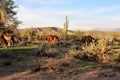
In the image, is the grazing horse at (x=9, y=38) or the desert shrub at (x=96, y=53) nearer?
the desert shrub at (x=96, y=53)

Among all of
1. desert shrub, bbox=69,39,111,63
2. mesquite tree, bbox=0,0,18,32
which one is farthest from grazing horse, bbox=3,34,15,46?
desert shrub, bbox=69,39,111,63

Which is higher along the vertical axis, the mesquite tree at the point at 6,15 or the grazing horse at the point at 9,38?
the mesquite tree at the point at 6,15

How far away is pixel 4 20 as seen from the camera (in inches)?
1254

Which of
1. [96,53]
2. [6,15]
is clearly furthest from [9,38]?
[96,53]

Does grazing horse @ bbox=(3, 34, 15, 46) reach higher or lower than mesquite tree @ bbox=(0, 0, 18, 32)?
lower

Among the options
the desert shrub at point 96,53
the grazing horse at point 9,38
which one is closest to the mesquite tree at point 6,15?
the grazing horse at point 9,38

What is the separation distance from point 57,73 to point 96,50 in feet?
16.0

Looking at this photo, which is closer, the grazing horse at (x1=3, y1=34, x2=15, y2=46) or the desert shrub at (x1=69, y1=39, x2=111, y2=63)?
the desert shrub at (x1=69, y1=39, x2=111, y2=63)

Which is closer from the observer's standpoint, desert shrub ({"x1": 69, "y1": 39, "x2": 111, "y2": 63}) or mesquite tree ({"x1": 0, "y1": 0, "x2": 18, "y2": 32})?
desert shrub ({"x1": 69, "y1": 39, "x2": 111, "y2": 63})

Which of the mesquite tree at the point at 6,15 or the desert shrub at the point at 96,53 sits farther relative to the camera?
the mesquite tree at the point at 6,15

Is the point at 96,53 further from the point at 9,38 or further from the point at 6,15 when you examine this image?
the point at 6,15

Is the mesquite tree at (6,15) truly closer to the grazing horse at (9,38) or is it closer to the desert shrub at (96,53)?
the grazing horse at (9,38)

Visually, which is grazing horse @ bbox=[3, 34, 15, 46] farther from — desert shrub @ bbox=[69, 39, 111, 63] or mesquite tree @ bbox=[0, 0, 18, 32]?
desert shrub @ bbox=[69, 39, 111, 63]

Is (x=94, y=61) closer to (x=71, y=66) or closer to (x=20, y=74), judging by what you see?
(x=71, y=66)
